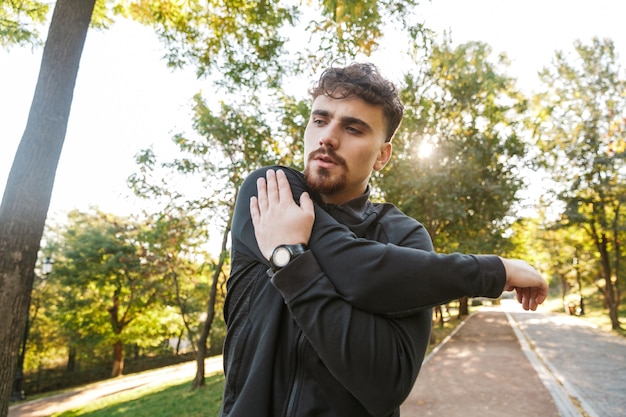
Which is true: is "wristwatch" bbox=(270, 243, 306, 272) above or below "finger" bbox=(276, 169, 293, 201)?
below

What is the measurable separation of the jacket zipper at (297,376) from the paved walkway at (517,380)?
722 centimetres

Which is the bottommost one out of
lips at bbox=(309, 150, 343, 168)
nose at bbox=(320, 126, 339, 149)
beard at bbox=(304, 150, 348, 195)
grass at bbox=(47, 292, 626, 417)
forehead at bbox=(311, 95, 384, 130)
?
grass at bbox=(47, 292, 626, 417)

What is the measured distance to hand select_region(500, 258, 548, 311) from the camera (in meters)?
1.49

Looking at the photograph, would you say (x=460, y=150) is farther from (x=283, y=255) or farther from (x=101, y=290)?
(x=101, y=290)

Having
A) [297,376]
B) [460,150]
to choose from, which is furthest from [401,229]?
[460,150]

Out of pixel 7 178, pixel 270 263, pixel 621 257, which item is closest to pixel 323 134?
pixel 270 263

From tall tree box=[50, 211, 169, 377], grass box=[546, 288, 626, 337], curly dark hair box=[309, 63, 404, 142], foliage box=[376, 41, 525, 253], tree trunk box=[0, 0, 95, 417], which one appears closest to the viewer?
curly dark hair box=[309, 63, 404, 142]

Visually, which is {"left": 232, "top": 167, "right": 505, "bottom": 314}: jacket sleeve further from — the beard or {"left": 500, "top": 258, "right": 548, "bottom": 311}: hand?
the beard

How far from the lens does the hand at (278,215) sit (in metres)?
1.45

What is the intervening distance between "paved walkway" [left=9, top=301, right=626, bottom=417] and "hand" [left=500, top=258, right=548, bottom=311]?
700 cm

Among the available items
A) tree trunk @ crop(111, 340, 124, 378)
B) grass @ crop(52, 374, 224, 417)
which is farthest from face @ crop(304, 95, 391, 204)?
tree trunk @ crop(111, 340, 124, 378)

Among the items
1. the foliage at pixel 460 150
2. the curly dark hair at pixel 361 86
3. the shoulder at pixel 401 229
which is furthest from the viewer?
the foliage at pixel 460 150

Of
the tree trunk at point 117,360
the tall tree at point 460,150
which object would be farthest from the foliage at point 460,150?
the tree trunk at point 117,360

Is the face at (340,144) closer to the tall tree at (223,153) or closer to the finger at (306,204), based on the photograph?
the finger at (306,204)
